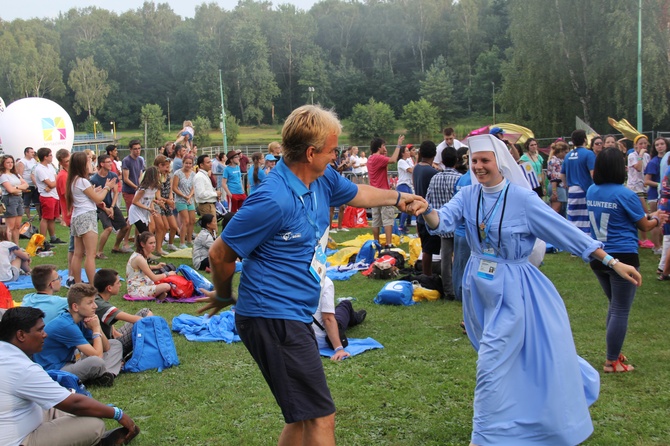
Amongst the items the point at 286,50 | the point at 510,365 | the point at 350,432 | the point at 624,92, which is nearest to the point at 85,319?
the point at 350,432

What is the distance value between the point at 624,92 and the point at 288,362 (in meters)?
39.5

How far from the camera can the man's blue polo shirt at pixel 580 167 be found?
1046 cm

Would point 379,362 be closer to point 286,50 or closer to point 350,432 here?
point 350,432

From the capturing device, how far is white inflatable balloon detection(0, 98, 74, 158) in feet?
85.4

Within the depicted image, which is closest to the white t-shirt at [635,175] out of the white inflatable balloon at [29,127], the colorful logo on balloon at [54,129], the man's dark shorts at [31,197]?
the man's dark shorts at [31,197]

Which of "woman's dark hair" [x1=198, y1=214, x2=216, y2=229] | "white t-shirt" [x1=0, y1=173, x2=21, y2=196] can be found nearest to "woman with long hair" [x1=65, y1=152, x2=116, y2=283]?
"woman's dark hair" [x1=198, y1=214, x2=216, y2=229]

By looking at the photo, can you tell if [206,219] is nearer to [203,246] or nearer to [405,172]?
[203,246]

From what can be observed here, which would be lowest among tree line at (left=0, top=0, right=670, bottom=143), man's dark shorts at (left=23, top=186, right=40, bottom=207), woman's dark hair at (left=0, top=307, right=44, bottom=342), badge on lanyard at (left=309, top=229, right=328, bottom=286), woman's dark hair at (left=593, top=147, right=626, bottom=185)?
man's dark shorts at (left=23, top=186, right=40, bottom=207)

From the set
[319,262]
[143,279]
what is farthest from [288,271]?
[143,279]

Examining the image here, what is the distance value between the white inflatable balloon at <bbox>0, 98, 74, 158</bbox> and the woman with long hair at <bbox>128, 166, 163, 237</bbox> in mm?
16144

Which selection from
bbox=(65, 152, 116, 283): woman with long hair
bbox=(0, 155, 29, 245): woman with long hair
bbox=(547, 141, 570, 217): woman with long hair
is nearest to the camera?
bbox=(65, 152, 116, 283): woman with long hair

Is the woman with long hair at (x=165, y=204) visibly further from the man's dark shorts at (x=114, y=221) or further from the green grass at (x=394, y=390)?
the green grass at (x=394, y=390)

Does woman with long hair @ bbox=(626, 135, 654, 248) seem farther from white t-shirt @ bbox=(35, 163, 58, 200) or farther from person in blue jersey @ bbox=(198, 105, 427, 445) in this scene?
white t-shirt @ bbox=(35, 163, 58, 200)

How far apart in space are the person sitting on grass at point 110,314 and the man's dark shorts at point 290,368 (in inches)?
144
